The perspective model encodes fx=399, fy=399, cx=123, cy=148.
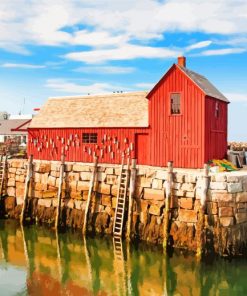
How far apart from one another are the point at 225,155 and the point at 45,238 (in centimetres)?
1202

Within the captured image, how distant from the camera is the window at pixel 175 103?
22734 mm

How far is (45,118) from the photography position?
1112 inches

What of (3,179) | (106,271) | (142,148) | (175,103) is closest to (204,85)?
(175,103)

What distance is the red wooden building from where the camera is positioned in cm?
2230

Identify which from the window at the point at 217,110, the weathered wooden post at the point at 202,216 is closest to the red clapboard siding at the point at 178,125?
the window at the point at 217,110

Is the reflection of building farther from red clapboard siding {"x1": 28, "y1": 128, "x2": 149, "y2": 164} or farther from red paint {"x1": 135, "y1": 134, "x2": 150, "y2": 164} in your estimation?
red paint {"x1": 135, "y1": 134, "x2": 150, "y2": 164}

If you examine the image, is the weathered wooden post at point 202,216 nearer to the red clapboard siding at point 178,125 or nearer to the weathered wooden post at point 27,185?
the red clapboard siding at point 178,125

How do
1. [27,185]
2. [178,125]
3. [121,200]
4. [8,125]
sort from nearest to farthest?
[121,200] → [178,125] → [27,185] → [8,125]

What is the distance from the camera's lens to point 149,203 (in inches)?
758

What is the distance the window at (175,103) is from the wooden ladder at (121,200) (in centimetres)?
482

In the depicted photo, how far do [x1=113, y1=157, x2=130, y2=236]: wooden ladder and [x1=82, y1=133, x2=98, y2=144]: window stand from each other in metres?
5.69

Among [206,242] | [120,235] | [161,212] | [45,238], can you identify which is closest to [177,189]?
[161,212]

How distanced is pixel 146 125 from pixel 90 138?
4.11 metres

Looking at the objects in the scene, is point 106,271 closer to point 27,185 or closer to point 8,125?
point 27,185
